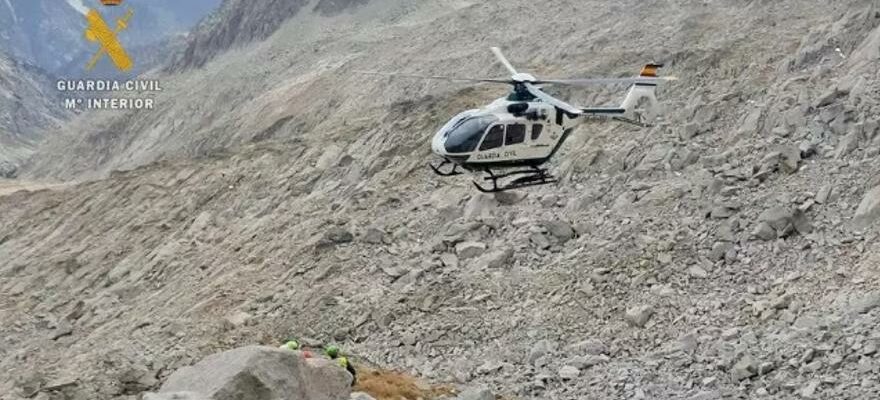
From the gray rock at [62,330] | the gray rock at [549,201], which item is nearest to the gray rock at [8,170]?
the gray rock at [62,330]

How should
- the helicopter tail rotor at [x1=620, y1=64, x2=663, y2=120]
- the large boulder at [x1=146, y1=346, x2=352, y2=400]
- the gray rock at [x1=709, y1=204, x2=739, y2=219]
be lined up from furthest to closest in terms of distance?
the gray rock at [x1=709, y1=204, x2=739, y2=219], the helicopter tail rotor at [x1=620, y1=64, x2=663, y2=120], the large boulder at [x1=146, y1=346, x2=352, y2=400]

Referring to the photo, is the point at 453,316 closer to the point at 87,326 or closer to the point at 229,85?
the point at 87,326

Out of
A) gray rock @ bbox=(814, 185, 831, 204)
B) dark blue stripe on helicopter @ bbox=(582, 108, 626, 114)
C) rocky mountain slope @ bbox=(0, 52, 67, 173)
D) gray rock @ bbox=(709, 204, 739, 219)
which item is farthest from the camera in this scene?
rocky mountain slope @ bbox=(0, 52, 67, 173)

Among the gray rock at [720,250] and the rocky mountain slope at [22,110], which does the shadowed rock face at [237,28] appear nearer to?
the rocky mountain slope at [22,110]

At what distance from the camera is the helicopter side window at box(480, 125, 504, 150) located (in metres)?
16.8

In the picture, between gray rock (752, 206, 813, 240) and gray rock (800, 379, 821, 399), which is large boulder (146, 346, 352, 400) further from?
gray rock (752, 206, 813, 240)

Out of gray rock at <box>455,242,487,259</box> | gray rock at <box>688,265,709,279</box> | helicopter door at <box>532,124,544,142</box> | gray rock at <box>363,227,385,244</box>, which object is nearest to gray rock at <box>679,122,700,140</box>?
gray rock at <box>688,265,709,279</box>

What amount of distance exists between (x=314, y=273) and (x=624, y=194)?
22.6 ft

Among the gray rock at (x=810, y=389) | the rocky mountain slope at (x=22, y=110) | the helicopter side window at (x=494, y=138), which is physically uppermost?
the helicopter side window at (x=494, y=138)

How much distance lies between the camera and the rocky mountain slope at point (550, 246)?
51.7 ft

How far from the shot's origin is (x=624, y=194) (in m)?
→ 20.8

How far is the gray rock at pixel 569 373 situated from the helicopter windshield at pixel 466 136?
13.0 ft

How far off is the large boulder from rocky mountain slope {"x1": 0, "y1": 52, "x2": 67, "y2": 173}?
259ft

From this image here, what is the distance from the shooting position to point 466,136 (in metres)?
16.7
